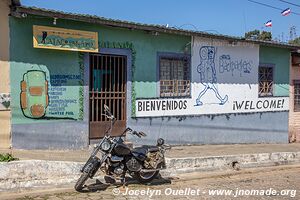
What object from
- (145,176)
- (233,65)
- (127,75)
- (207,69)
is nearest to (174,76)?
(207,69)

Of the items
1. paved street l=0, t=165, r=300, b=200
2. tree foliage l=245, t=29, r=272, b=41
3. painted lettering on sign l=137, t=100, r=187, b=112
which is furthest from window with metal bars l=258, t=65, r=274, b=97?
paved street l=0, t=165, r=300, b=200

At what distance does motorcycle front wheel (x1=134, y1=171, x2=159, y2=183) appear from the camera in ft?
24.4

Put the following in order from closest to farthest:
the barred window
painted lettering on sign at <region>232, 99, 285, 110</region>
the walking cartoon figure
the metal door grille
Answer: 1. the metal door grille
2. the barred window
3. the walking cartoon figure
4. painted lettering on sign at <region>232, 99, 285, 110</region>

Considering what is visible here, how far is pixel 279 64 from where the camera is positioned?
14617mm

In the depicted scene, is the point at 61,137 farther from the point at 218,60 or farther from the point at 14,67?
the point at 218,60

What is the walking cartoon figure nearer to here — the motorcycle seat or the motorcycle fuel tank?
the motorcycle seat

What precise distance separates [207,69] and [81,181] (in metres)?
6.79

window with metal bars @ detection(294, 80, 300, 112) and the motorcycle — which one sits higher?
window with metal bars @ detection(294, 80, 300, 112)

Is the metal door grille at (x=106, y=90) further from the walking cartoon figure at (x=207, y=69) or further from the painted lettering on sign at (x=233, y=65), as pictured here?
the painted lettering on sign at (x=233, y=65)

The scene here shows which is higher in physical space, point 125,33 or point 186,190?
point 125,33

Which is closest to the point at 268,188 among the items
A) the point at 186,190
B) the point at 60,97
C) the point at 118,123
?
the point at 186,190

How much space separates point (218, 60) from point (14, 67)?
6.60m

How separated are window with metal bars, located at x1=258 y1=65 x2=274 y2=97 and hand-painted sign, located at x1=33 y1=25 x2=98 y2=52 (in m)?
7.03

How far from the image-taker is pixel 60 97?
9.41 m
